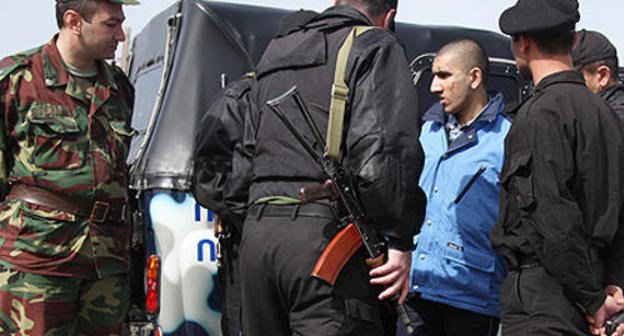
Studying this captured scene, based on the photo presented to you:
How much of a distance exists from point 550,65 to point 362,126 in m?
0.69

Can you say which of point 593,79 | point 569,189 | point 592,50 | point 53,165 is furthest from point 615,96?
point 53,165

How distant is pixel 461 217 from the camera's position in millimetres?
3410

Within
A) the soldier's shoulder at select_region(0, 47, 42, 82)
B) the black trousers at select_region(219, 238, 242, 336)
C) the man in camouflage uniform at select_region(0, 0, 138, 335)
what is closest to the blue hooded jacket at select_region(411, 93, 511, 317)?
the black trousers at select_region(219, 238, 242, 336)

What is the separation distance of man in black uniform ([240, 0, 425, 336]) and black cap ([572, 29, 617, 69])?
4.84 ft

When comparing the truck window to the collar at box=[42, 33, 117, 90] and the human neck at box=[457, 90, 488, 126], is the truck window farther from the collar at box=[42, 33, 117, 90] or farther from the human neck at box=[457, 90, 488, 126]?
the human neck at box=[457, 90, 488, 126]

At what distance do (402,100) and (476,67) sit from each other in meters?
1.20

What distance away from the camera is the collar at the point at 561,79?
2609mm

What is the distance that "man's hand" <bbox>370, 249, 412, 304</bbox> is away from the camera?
2.65 m

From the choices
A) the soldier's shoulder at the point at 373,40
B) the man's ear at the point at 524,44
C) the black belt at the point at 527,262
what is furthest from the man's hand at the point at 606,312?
the soldier's shoulder at the point at 373,40

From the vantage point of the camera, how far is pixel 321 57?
2.79 metres

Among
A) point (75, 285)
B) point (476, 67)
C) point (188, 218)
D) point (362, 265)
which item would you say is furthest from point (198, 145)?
point (476, 67)

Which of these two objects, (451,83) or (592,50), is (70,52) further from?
(592,50)

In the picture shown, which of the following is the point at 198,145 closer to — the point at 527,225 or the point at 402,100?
the point at 402,100

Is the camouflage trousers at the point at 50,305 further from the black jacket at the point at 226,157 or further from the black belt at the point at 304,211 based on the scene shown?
the black belt at the point at 304,211
